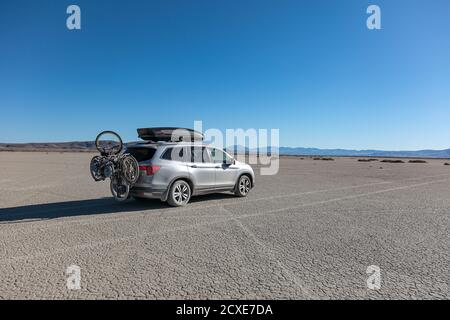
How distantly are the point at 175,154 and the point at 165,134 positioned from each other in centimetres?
71

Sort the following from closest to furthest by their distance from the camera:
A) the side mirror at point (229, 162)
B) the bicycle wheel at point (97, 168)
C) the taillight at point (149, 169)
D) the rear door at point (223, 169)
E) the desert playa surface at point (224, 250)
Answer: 1. the desert playa surface at point (224, 250)
2. the bicycle wheel at point (97, 168)
3. the taillight at point (149, 169)
4. the rear door at point (223, 169)
5. the side mirror at point (229, 162)

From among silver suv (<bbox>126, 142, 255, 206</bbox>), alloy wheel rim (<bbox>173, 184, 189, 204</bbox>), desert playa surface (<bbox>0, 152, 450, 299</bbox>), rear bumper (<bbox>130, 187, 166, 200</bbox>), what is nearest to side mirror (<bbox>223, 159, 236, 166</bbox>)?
silver suv (<bbox>126, 142, 255, 206</bbox>)

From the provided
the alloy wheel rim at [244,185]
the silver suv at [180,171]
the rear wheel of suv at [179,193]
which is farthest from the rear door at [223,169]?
the rear wheel of suv at [179,193]

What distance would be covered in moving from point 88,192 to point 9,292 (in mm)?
8518

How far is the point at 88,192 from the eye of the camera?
11562 mm

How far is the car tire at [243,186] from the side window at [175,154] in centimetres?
241

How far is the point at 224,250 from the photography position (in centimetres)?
497

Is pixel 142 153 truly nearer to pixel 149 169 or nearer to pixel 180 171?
pixel 149 169

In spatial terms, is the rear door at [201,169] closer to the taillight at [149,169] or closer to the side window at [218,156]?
the side window at [218,156]

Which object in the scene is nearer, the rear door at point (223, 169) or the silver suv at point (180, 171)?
the silver suv at point (180, 171)

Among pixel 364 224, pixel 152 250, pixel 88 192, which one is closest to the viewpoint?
pixel 152 250

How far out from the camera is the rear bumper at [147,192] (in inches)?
314
